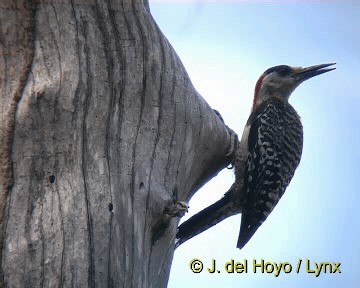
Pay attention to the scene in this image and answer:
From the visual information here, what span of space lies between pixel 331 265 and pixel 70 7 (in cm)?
223

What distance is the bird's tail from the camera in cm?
358

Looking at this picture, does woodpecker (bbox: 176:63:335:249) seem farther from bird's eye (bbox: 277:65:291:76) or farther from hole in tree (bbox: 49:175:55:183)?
hole in tree (bbox: 49:175:55:183)

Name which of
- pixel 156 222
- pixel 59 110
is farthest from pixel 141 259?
pixel 59 110

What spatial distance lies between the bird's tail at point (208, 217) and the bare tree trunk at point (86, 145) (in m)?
0.76

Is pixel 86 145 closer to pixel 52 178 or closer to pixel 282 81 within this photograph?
pixel 52 178

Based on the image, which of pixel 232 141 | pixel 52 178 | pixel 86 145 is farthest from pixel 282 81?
pixel 52 178

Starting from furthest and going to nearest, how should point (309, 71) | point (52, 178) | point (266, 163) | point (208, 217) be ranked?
point (309, 71) → point (266, 163) → point (208, 217) → point (52, 178)

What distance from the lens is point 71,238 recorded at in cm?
226

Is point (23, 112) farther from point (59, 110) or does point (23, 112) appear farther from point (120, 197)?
point (120, 197)

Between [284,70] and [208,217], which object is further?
[284,70]

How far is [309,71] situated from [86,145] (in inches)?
111

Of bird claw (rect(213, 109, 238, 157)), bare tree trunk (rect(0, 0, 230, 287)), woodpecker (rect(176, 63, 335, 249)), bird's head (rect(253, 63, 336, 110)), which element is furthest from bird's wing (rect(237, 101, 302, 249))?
bare tree trunk (rect(0, 0, 230, 287))

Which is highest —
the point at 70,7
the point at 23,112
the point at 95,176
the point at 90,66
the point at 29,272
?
the point at 70,7

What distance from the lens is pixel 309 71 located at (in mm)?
4879
